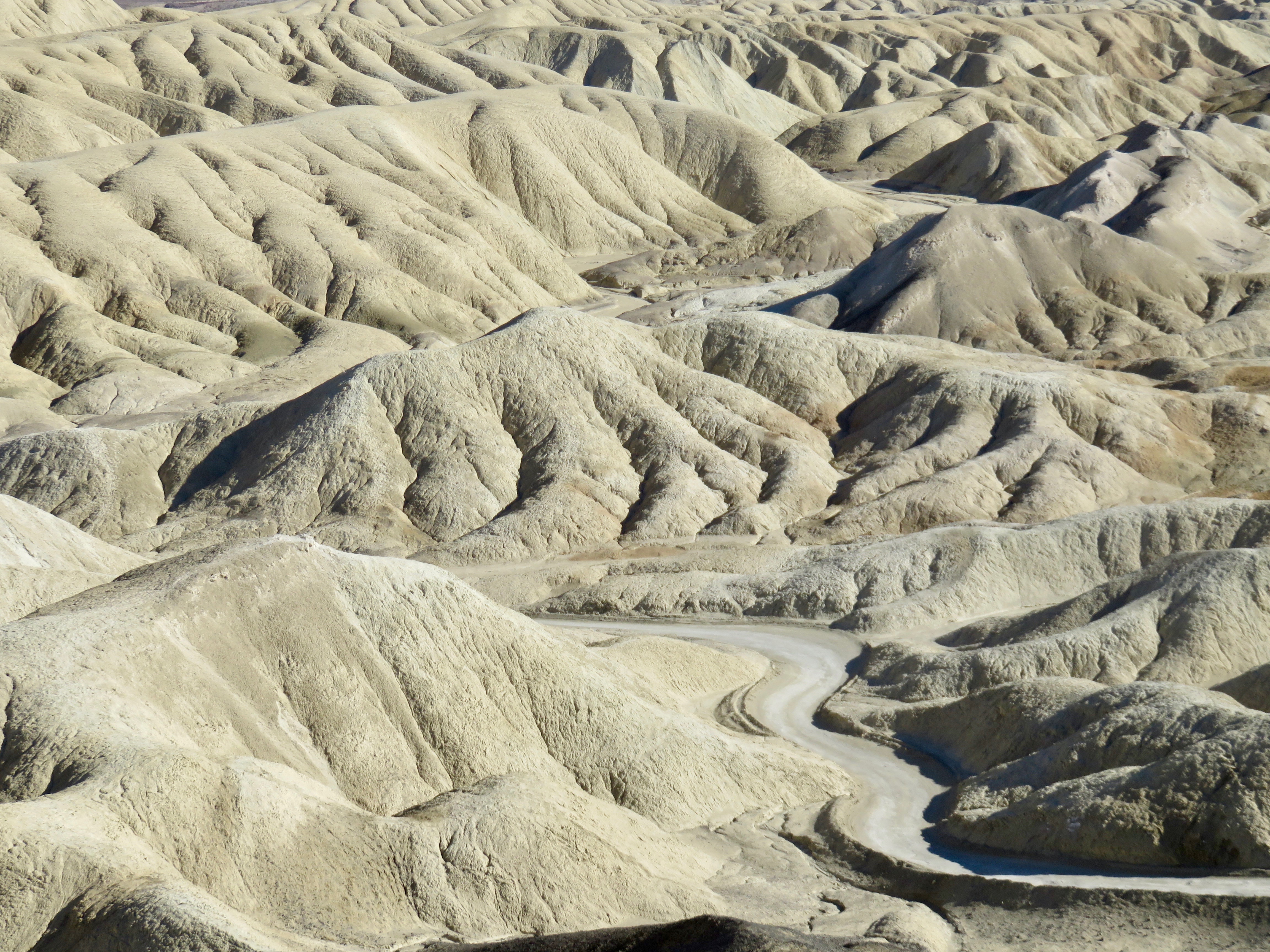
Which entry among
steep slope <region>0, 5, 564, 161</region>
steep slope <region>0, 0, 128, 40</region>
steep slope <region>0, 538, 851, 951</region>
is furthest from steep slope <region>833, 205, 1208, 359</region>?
steep slope <region>0, 0, 128, 40</region>

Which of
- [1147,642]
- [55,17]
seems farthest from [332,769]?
[55,17]

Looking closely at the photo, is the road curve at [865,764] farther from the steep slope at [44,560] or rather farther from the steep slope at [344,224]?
the steep slope at [344,224]

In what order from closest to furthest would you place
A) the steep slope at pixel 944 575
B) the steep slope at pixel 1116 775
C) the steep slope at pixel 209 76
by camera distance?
the steep slope at pixel 1116 775
the steep slope at pixel 944 575
the steep slope at pixel 209 76

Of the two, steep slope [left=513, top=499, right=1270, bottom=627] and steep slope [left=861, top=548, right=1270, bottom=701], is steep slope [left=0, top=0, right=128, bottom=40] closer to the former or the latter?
steep slope [left=513, top=499, right=1270, bottom=627]

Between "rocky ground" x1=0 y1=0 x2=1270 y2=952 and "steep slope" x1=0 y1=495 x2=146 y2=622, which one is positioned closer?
"rocky ground" x1=0 y1=0 x2=1270 y2=952

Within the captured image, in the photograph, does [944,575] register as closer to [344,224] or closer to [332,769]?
[332,769]

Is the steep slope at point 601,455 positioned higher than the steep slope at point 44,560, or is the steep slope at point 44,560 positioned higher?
the steep slope at point 44,560

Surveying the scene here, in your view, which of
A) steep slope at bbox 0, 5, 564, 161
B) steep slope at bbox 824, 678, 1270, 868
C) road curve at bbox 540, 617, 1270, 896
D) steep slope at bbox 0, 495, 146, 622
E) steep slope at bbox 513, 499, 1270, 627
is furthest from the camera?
steep slope at bbox 0, 5, 564, 161

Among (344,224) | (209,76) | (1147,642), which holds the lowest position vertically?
(209,76)

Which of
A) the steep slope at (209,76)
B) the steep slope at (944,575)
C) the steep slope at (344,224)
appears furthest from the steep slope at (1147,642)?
the steep slope at (209,76)
